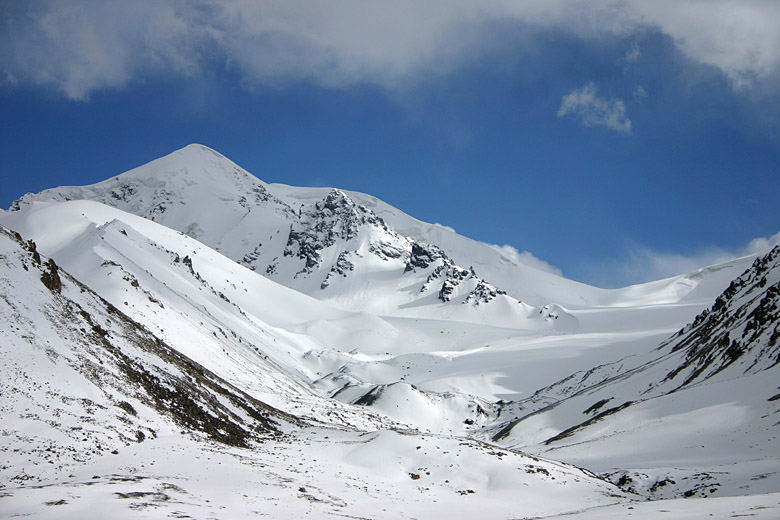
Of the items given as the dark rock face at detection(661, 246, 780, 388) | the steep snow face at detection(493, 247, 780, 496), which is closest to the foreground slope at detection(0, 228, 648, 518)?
the steep snow face at detection(493, 247, 780, 496)

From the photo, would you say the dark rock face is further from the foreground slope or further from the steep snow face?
the foreground slope

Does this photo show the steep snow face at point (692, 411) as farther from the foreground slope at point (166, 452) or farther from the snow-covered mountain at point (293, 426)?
the foreground slope at point (166, 452)

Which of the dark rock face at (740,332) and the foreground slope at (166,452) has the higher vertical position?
the dark rock face at (740,332)

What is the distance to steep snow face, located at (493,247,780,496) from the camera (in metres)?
42.4

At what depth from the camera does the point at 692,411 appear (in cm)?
6231

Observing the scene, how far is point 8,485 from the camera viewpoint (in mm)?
22969

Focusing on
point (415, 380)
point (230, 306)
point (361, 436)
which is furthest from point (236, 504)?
point (415, 380)

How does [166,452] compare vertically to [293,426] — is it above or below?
below

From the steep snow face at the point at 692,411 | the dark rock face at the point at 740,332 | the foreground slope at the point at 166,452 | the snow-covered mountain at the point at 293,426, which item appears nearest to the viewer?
the foreground slope at the point at 166,452

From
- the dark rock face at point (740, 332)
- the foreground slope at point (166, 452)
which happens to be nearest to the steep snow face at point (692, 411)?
the dark rock face at point (740, 332)

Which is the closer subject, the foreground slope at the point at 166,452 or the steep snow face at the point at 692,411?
the foreground slope at the point at 166,452

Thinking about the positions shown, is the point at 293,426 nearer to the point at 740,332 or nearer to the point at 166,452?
the point at 166,452

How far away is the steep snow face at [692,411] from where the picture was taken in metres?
42.4

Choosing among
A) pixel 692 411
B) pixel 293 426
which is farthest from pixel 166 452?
pixel 692 411
